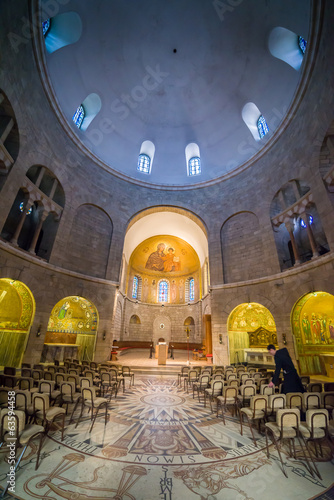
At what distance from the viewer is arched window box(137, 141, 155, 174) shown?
20688 mm

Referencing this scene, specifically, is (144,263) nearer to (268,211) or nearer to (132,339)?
(132,339)

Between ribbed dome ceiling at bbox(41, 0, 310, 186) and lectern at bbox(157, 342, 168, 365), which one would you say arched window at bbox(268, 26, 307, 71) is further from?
lectern at bbox(157, 342, 168, 365)

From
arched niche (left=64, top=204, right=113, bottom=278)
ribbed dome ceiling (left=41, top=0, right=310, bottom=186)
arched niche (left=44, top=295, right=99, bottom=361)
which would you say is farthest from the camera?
arched niche (left=64, top=204, right=113, bottom=278)

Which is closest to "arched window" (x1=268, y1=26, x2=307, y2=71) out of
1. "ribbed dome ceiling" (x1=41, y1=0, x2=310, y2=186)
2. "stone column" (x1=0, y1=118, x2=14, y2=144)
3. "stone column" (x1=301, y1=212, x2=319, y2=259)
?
"ribbed dome ceiling" (x1=41, y1=0, x2=310, y2=186)

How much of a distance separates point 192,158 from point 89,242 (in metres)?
13.4

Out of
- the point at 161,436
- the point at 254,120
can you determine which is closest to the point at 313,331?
the point at 161,436

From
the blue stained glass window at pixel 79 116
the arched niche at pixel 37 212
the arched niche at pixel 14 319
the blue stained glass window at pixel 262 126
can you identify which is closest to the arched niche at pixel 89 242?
the arched niche at pixel 37 212

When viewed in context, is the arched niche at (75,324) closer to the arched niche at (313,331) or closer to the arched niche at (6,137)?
the arched niche at (6,137)

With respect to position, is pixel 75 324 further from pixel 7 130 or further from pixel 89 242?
pixel 7 130

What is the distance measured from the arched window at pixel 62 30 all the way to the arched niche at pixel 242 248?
1641 centimetres

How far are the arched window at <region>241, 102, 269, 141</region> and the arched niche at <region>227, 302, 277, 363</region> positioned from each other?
44.4 ft

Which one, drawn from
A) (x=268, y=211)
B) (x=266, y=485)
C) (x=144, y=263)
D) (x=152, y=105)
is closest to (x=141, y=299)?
(x=144, y=263)

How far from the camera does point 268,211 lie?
14336 mm

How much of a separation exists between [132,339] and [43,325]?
13.4 meters
